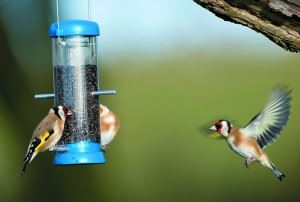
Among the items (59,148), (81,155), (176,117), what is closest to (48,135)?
(59,148)

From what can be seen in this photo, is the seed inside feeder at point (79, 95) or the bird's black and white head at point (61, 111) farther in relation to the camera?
the seed inside feeder at point (79, 95)

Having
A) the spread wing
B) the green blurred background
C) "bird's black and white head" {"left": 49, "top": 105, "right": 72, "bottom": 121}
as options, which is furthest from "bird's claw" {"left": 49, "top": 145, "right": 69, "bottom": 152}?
the green blurred background

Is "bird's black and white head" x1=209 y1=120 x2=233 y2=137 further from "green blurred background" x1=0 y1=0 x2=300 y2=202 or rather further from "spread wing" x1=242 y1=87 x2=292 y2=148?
"green blurred background" x1=0 y1=0 x2=300 y2=202

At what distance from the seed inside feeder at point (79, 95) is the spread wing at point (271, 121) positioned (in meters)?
1.02

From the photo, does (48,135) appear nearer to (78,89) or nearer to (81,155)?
(81,155)

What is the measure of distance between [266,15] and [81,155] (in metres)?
1.53

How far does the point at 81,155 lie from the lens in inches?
195

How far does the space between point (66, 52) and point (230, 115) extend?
761 cm

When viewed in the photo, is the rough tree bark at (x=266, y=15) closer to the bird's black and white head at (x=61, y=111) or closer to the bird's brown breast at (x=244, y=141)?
the bird's black and white head at (x=61, y=111)

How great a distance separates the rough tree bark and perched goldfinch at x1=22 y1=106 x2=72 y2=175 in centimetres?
143

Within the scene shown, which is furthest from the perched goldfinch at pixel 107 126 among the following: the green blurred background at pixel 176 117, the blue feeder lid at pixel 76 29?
the green blurred background at pixel 176 117

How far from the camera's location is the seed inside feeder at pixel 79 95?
522cm

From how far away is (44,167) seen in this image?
1125 cm

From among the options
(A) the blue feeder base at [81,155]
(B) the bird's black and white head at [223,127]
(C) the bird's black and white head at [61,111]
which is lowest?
(B) the bird's black and white head at [223,127]
